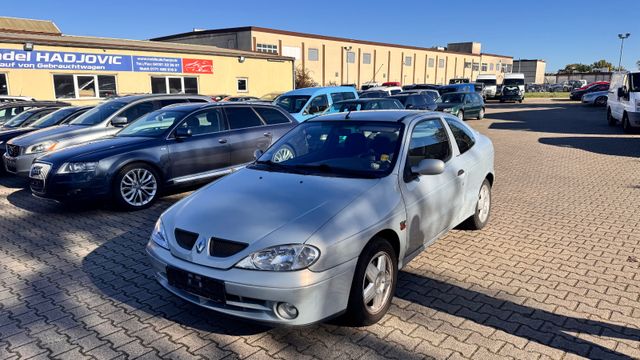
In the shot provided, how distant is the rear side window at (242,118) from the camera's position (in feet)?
25.3

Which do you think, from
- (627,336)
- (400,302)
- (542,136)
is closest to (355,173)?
(400,302)

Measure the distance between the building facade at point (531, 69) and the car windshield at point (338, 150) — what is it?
3942 inches

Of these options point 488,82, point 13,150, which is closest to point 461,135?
point 13,150

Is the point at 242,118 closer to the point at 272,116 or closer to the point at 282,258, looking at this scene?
the point at 272,116

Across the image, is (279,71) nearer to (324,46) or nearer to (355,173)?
(324,46)

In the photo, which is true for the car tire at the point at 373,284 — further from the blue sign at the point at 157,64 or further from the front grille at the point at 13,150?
the blue sign at the point at 157,64

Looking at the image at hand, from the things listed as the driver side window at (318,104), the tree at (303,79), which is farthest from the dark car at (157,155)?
the tree at (303,79)

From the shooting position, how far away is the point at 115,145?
6645 millimetres

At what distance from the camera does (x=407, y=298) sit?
12.9ft

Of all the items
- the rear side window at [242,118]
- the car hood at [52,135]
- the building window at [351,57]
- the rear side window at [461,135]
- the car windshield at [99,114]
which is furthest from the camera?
the building window at [351,57]

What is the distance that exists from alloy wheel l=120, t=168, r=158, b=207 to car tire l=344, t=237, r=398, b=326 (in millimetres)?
4564

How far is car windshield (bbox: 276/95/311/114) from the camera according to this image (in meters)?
12.7

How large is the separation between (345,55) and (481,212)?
5268cm

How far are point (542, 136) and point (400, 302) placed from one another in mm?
14750
